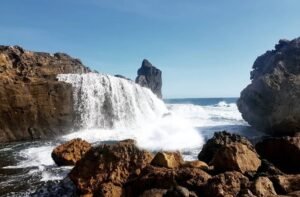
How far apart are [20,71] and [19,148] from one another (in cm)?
930

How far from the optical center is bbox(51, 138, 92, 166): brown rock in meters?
14.5

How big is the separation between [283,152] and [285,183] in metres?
2.67

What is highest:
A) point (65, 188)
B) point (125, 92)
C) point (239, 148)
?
point (125, 92)

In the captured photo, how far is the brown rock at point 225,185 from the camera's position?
805 centimetres

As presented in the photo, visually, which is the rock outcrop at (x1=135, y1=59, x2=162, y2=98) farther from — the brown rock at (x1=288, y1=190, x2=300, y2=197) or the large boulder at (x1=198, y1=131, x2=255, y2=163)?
the brown rock at (x1=288, y1=190, x2=300, y2=197)

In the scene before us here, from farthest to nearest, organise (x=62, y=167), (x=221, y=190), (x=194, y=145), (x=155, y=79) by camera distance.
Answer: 1. (x=155, y=79)
2. (x=194, y=145)
3. (x=62, y=167)
4. (x=221, y=190)

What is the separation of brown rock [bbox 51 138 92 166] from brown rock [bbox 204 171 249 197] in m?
7.17

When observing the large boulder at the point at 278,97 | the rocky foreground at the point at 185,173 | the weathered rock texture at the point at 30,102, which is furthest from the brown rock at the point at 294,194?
the weathered rock texture at the point at 30,102

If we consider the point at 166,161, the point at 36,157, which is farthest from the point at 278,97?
the point at 166,161

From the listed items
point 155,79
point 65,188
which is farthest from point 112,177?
point 155,79

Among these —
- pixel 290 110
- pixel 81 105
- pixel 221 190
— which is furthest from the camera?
pixel 81 105

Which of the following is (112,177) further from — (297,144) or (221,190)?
(297,144)

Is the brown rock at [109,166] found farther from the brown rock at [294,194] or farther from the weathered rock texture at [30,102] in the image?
the weathered rock texture at [30,102]

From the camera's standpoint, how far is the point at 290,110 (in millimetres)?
22703
